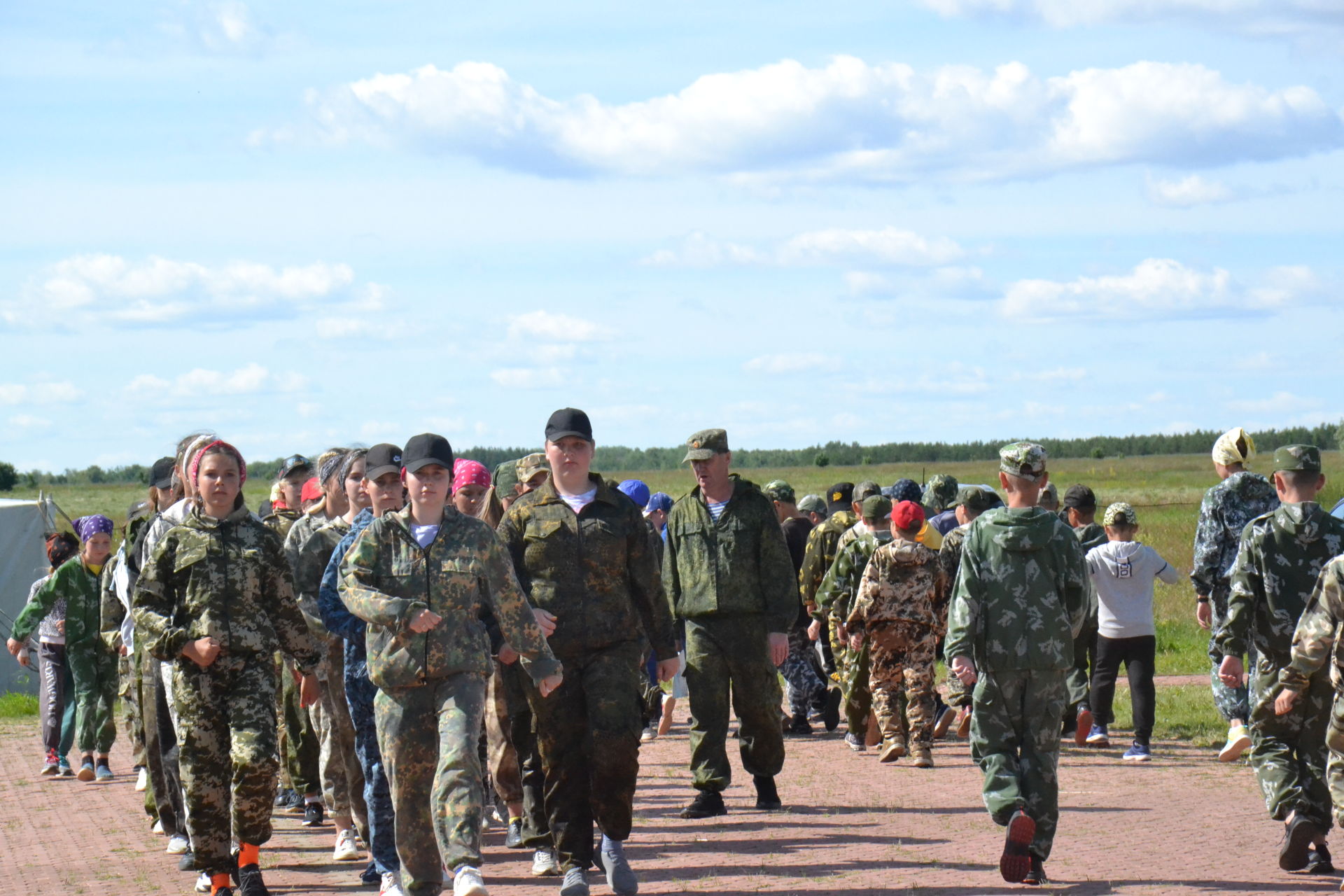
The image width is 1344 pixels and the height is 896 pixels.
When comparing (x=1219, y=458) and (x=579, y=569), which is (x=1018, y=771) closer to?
(x=579, y=569)

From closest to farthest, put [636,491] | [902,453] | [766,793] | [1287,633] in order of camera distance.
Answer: [1287,633]
[766,793]
[636,491]
[902,453]

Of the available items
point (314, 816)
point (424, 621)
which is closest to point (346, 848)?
point (314, 816)

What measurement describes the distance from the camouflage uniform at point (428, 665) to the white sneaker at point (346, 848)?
178 centimetres

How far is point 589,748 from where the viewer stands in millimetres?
7762

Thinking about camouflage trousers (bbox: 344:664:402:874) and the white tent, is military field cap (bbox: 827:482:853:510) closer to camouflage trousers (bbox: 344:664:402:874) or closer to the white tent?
camouflage trousers (bbox: 344:664:402:874)

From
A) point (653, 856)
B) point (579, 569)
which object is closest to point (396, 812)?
point (579, 569)

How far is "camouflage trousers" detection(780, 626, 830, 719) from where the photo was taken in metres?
13.9

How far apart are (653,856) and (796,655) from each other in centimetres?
534

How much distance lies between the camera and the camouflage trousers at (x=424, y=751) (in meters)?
6.71

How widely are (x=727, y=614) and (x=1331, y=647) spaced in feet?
12.2


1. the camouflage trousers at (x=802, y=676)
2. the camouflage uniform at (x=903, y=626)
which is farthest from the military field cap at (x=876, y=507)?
the camouflage trousers at (x=802, y=676)

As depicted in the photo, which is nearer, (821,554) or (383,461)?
(383,461)

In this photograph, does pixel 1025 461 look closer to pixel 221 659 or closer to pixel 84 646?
pixel 221 659

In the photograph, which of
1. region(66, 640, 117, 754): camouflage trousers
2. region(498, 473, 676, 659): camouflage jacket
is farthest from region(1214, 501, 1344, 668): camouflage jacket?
region(66, 640, 117, 754): camouflage trousers
